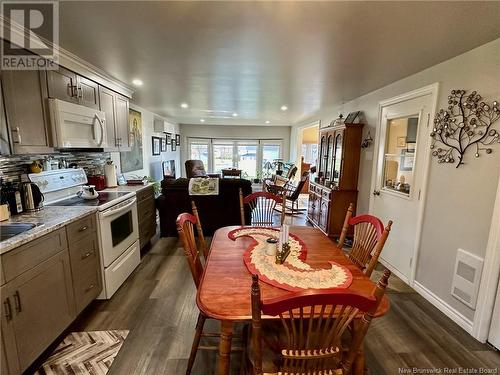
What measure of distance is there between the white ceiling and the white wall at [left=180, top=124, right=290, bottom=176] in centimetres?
580

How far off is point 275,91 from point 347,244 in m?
2.62

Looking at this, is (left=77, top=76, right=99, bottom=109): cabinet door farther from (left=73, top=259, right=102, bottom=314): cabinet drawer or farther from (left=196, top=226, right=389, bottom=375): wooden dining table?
(left=196, top=226, right=389, bottom=375): wooden dining table

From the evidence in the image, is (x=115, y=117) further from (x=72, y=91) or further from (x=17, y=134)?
(x=17, y=134)

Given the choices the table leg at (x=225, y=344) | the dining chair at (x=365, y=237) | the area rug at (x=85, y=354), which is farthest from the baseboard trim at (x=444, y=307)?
the area rug at (x=85, y=354)

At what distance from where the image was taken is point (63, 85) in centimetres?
227

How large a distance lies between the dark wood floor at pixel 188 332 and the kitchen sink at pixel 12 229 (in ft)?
3.26

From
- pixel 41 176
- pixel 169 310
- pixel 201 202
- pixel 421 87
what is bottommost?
pixel 169 310

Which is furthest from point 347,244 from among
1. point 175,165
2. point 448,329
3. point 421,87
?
point 175,165

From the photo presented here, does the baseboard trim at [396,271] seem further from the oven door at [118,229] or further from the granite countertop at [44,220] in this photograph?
the granite countertop at [44,220]

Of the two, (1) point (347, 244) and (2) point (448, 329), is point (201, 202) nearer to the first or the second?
(1) point (347, 244)

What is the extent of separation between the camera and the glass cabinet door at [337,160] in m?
4.00

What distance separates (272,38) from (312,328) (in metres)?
1.92

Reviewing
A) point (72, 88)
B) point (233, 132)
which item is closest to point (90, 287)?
point (72, 88)

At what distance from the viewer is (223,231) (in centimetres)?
222
